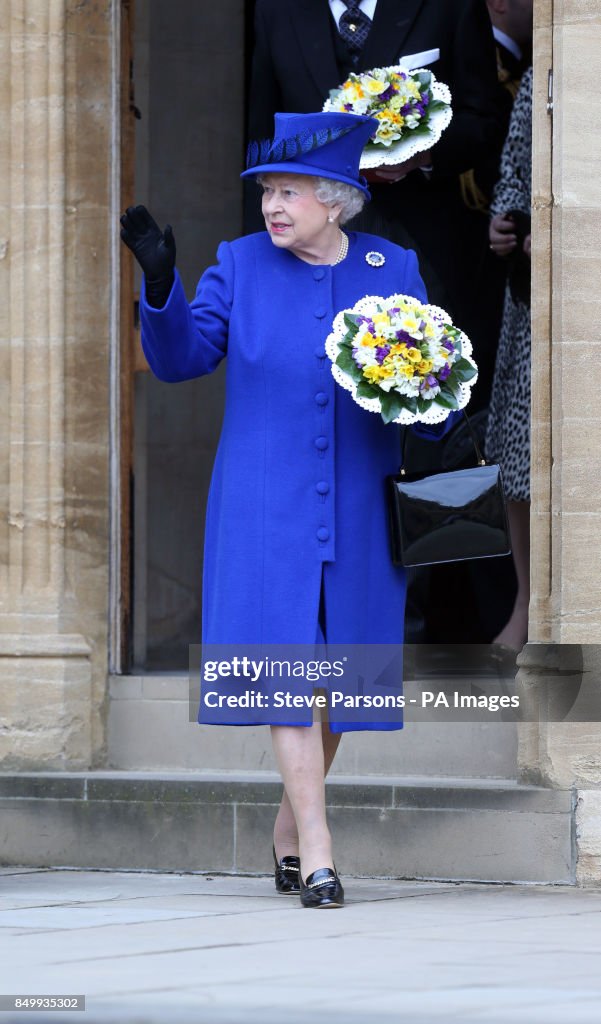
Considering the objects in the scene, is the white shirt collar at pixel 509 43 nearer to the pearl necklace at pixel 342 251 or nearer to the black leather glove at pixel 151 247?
the pearl necklace at pixel 342 251

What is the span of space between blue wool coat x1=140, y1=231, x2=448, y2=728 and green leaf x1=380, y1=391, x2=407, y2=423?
238mm

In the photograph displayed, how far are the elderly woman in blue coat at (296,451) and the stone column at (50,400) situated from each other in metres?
1.42

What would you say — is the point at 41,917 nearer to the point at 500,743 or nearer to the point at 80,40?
the point at 500,743

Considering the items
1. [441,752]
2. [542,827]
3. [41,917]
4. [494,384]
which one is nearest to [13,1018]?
[41,917]

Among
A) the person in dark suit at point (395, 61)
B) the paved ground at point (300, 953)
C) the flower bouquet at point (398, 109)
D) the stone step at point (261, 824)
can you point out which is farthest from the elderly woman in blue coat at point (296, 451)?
the person in dark suit at point (395, 61)

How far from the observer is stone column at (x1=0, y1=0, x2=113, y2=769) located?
22.6ft

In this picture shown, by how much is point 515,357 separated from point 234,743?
177 cm

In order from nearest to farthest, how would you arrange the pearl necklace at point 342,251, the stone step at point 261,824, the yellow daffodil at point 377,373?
the yellow daffodil at point 377,373 < the pearl necklace at point 342,251 < the stone step at point 261,824

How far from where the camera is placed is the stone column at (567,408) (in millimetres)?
6121

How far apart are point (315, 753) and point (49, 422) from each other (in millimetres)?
2001

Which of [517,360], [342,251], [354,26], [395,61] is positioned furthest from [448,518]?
[354,26]

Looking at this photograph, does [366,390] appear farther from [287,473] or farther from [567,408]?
[567,408]

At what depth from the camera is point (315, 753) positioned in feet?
17.8

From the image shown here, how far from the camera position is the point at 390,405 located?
5340 millimetres
